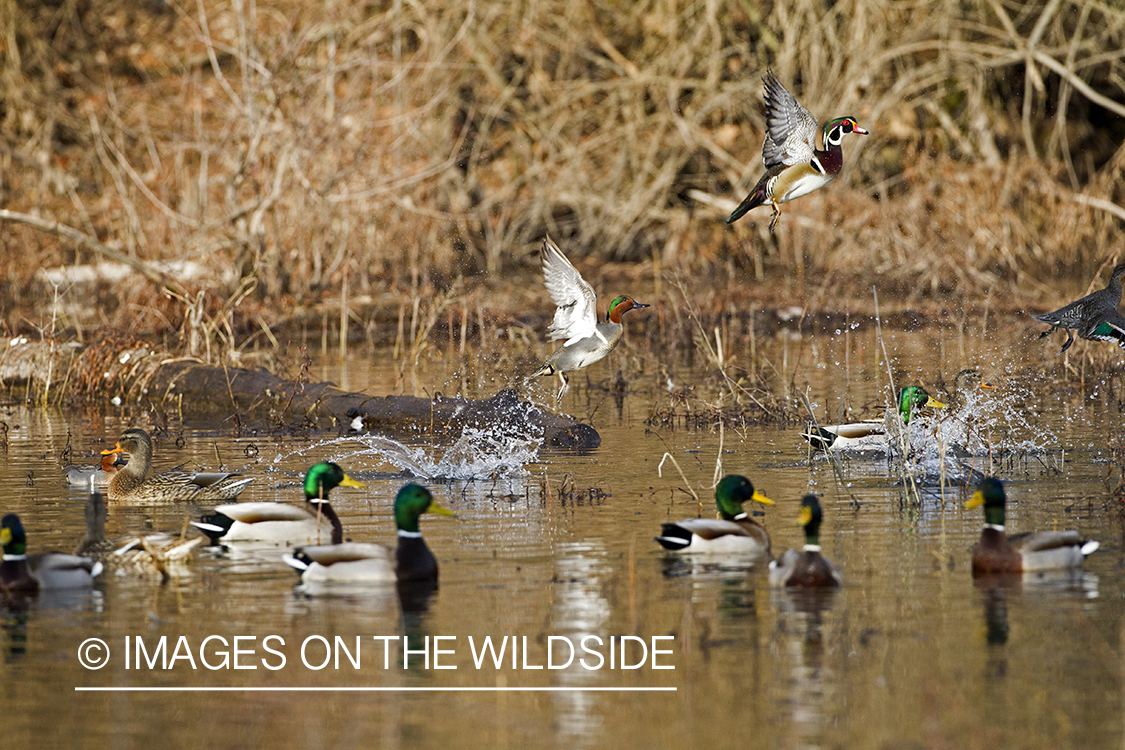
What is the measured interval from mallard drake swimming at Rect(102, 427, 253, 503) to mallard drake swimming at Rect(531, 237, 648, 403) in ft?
8.73

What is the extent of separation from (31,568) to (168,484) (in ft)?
8.04

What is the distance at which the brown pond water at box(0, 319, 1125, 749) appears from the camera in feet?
18.7

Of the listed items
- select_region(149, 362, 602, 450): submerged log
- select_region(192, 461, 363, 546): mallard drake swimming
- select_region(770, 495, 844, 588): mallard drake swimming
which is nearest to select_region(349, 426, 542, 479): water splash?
select_region(149, 362, 602, 450): submerged log

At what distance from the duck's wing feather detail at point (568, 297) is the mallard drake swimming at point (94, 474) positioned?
120 inches

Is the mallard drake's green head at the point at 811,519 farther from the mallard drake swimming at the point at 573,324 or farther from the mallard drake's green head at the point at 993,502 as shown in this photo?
the mallard drake swimming at the point at 573,324

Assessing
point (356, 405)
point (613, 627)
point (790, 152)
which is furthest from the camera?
point (356, 405)

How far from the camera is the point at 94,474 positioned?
414 inches

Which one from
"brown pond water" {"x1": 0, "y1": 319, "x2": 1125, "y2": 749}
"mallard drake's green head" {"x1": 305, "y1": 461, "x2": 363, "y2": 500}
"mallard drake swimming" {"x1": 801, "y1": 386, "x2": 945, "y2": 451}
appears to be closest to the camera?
"brown pond water" {"x1": 0, "y1": 319, "x2": 1125, "y2": 749}

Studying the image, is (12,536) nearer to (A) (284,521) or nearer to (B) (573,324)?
(A) (284,521)

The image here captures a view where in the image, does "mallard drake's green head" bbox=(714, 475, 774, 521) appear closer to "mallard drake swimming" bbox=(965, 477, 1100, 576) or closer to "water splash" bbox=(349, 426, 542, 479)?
"mallard drake swimming" bbox=(965, 477, 1100, 576)

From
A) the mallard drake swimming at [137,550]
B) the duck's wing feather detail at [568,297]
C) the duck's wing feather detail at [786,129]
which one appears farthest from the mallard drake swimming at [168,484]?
the duck's wing feather detail at [786,129]

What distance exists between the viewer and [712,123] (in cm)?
2538

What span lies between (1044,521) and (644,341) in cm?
1044

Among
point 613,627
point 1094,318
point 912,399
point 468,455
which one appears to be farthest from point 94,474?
point 1094,318
